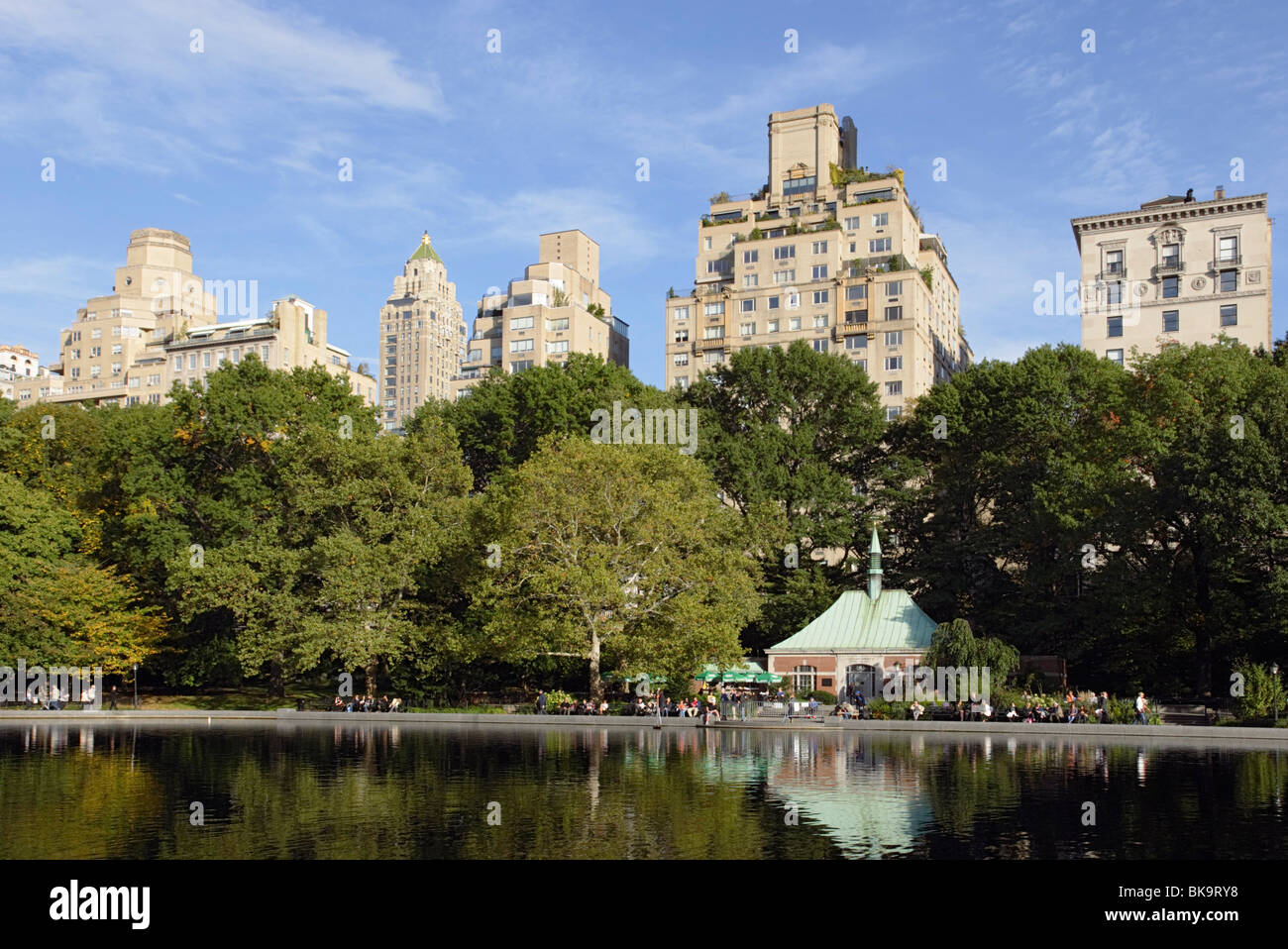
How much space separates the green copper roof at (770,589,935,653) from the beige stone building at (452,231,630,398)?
98125mm

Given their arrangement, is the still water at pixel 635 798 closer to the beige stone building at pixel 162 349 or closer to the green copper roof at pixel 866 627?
the green copper roof at pixel 866 627

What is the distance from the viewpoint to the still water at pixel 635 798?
25.6 metres

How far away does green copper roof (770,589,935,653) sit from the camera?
72.7m

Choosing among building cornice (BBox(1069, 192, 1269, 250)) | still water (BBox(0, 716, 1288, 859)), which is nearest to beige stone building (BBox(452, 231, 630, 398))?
building cornice (BBox(1069, 192, 1269, 250))

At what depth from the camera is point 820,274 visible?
141 meters

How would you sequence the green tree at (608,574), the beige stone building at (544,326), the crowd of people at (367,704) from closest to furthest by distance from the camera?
the green tree at (608,574) < the crowd of people at (367,704) < the beige stone building at (544,326)

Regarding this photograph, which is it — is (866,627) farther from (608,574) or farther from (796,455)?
(608,574)

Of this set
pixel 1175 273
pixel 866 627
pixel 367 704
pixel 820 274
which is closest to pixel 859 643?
pixel 866 627

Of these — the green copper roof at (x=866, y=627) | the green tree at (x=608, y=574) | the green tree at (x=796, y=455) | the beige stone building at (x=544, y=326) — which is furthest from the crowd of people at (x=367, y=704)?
the beige stone building at (x=544, y=326)

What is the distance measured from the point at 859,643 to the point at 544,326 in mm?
114461
